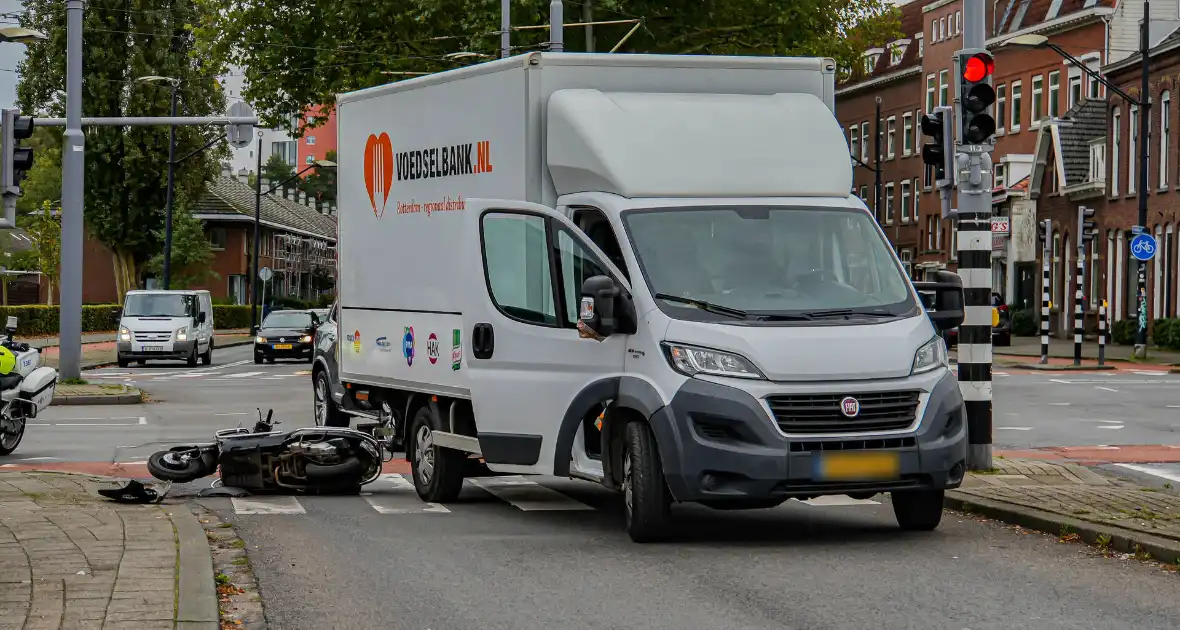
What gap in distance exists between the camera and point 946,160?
47.5 ft

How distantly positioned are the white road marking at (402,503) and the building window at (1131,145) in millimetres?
46006

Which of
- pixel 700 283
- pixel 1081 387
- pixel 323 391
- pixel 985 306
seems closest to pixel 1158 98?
pixel 1081 387

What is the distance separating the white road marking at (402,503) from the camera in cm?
1322

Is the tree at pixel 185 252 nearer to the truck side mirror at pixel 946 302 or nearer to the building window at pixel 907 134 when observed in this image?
the building window at pixel 907 134

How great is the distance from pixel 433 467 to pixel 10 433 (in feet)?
20.9

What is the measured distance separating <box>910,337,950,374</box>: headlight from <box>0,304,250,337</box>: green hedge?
4674 centimetres

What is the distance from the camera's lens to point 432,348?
1338 centimetres

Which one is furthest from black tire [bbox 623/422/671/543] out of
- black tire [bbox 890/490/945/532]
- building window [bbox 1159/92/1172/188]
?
building window [bbox 1159/92/1172/188]

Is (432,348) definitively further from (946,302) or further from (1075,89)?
(1075,89)

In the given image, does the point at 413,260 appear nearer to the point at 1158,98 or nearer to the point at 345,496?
the point at 345,496

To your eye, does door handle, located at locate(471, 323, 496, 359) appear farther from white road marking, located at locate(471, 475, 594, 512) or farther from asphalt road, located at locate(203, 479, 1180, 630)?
white road marking, located at locate(471, 475, 594, 512)

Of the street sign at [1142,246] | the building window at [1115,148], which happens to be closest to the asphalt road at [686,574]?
the street sign at [1142,246]

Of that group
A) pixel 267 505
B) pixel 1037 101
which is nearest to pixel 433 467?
pixel 267 505

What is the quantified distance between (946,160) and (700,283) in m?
4.06
